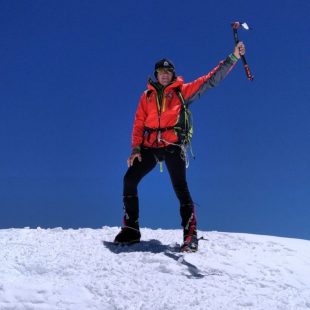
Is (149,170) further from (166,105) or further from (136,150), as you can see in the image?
(166,105)

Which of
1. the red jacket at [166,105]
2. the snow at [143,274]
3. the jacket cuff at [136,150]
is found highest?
the red jacket at [166,105]

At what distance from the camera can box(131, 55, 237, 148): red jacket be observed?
7598mm

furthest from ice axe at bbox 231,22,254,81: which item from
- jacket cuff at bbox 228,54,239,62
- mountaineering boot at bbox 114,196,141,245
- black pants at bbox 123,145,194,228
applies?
mountaineering boot at bbox 114,196,141,245

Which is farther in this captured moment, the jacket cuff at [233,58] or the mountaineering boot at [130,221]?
the mountaineering boot at [130,221]

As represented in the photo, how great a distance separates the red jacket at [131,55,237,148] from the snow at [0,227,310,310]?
1.79 metres

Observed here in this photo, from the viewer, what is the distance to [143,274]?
235 inches

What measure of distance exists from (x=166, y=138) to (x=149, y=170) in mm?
622

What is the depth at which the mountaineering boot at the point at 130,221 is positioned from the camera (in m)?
7.75

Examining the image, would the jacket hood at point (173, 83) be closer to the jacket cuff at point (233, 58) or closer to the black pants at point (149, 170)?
the jacket cuff at point (233, 58)

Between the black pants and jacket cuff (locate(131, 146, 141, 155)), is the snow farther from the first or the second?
jacket cuff (locate(131, 146, 141, 155))

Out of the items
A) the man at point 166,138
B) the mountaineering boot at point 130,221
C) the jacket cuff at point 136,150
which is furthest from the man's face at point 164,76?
the mountaineering boot at point 130,221

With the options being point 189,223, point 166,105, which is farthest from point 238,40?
point 189,223

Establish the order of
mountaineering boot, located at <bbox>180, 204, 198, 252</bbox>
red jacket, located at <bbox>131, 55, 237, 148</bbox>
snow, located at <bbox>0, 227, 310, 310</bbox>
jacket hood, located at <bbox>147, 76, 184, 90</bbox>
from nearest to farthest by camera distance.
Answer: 1. snow, located at <bbox>0, 227, 310, 310</bbox>
2. mountaineering boot, located at <bbox>180, 204, 198, 252</bbox>
3. red jacket, located at <bbox>131, 55, 237, 148</bbox>
4. jacket hood, located at <bbox>147, 76, 184, 90</bbox>

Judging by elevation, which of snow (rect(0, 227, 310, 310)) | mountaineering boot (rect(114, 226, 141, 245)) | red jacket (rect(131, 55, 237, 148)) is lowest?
snow (rect(0, 227, 310, 310))
